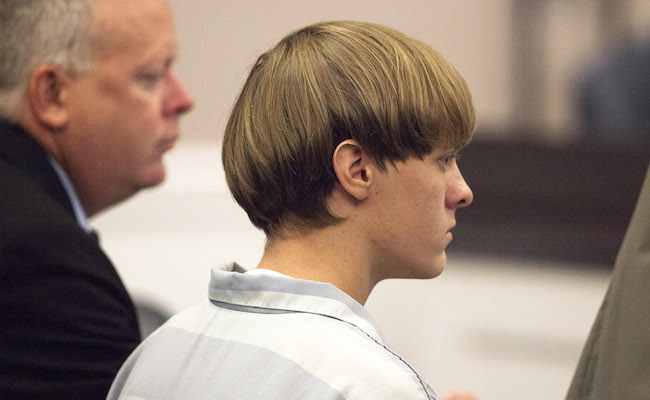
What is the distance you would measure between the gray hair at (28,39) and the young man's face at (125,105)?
0.17 ft

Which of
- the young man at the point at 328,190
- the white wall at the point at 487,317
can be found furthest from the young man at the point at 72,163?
the white wall at the point at 487,317

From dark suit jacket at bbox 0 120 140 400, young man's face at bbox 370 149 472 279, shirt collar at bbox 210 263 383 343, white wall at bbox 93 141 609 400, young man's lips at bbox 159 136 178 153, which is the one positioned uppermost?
young man's face at bbox 370 149 472 279

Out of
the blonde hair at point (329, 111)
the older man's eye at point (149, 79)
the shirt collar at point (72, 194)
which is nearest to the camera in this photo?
the blonde hair at point (329, 111)

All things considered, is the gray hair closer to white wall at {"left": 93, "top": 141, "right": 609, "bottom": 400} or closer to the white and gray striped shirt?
the white and gray striped shirt

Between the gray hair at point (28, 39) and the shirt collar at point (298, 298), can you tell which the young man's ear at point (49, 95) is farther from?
the shirt collar at point (298, 298)

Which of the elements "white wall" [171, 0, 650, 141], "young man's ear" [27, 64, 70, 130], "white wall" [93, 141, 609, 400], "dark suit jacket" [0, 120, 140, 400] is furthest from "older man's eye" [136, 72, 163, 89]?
"white wall" [171, 0, 650, 141]

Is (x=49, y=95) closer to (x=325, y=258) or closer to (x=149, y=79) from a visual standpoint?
(x=149, y=79)

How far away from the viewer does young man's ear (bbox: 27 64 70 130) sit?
1.32 m

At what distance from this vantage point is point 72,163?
136 centimetres

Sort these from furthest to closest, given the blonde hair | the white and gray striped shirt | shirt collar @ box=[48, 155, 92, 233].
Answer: shirt collar @ box=[48, 155, 92, 233] < the blonde hair < the white and gray striped shirt

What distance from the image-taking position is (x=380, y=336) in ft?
2.46

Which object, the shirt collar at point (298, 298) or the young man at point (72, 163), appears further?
the young man at point (72, 163)

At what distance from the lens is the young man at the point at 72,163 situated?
104cm

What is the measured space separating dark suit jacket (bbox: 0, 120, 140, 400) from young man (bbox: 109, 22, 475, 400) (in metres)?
0.24
